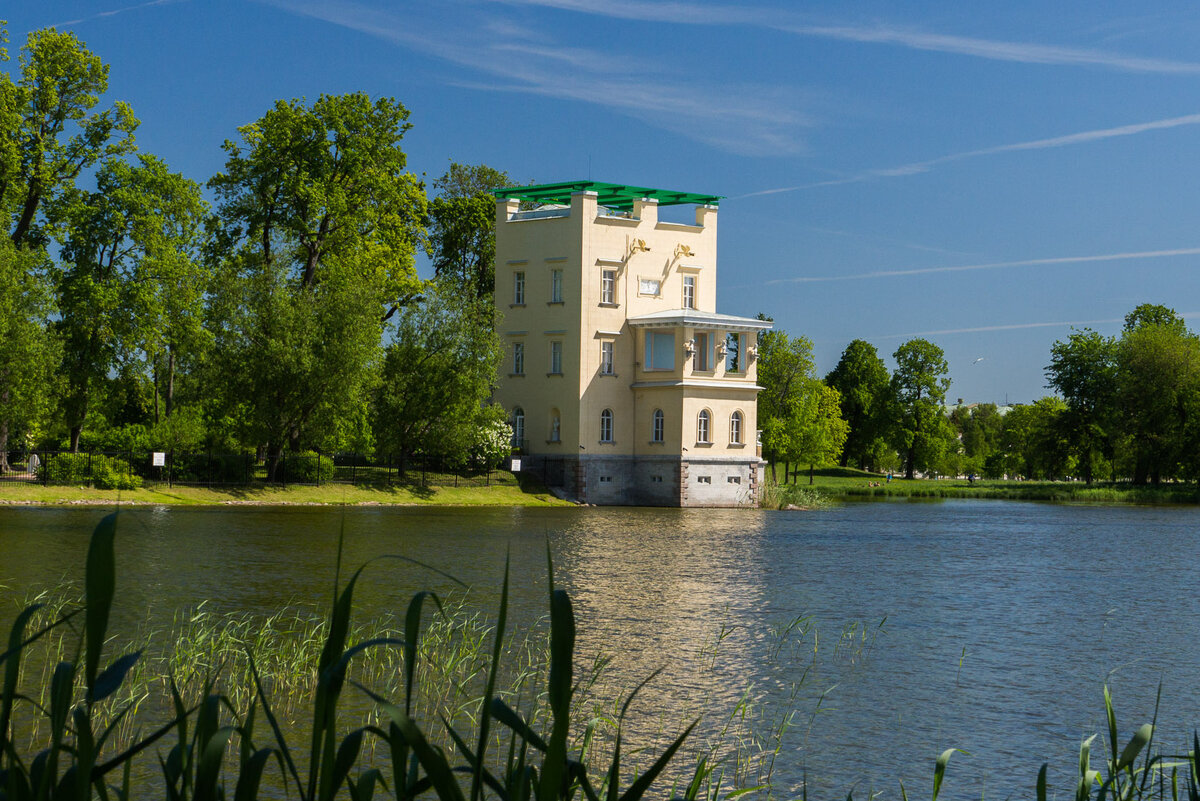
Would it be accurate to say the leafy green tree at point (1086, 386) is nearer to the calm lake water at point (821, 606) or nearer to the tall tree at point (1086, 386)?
the tall tree at point (1086, 386)

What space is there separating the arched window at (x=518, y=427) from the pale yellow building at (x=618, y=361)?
0.30 ft

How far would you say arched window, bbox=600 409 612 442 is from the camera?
56625 mm

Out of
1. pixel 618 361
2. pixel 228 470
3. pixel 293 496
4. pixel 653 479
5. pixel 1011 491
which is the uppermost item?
pixel 618 361

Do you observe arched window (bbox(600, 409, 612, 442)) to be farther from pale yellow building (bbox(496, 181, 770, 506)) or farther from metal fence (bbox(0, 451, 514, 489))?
metal fence (bbox(0, 451, 514, 489))

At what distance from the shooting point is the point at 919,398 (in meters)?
98.1

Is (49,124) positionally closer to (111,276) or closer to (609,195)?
(111,276)

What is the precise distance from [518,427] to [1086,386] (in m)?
44.4

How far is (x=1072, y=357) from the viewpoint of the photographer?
8581 centimetres

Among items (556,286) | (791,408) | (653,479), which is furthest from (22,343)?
(791,408)

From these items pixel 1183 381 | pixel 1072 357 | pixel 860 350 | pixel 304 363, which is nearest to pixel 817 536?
pixel 304 363

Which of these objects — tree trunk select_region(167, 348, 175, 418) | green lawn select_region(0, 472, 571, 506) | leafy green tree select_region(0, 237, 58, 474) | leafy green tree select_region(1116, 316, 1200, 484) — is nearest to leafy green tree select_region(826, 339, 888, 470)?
leafy green tree select_region(1116, 316, 1200, 484)

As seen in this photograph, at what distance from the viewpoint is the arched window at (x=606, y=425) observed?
186 feet

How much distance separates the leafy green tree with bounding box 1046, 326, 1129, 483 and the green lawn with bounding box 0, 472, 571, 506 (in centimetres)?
4373

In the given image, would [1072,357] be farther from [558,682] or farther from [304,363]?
[558,682]
